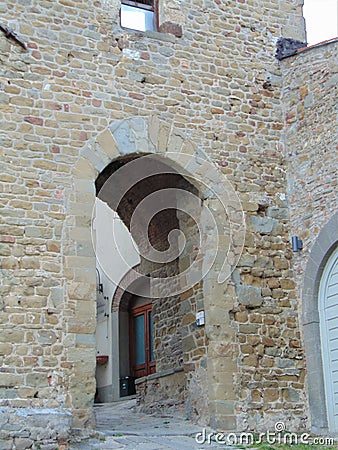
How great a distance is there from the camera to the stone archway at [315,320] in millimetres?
7836

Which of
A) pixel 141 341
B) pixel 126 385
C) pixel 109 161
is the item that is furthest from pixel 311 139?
pixel 126 385

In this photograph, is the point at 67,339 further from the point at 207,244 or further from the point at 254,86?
the point at 254,86

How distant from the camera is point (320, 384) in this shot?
788 cm

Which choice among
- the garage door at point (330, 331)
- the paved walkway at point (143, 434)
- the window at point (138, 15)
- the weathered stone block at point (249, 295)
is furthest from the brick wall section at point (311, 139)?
the paved walkway at point (143, 434)

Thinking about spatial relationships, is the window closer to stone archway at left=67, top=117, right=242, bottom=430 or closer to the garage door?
stone archway at left=67, top=117, right=242, bottom=430

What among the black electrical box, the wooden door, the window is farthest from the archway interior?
the window

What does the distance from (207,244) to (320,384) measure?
77.8 inches

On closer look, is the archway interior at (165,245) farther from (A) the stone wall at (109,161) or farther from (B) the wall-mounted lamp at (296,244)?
(B) the wall-mounted lamp at (296,244)

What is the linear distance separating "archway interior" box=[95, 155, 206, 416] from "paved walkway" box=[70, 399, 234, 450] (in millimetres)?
502

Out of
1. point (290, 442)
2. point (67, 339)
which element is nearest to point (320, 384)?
point (290, 442)

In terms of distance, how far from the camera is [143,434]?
7234 millimetres

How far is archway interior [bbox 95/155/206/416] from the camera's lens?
329 inches

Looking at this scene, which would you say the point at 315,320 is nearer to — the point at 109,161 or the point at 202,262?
the point at 202,262

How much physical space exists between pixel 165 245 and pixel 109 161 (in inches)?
102
